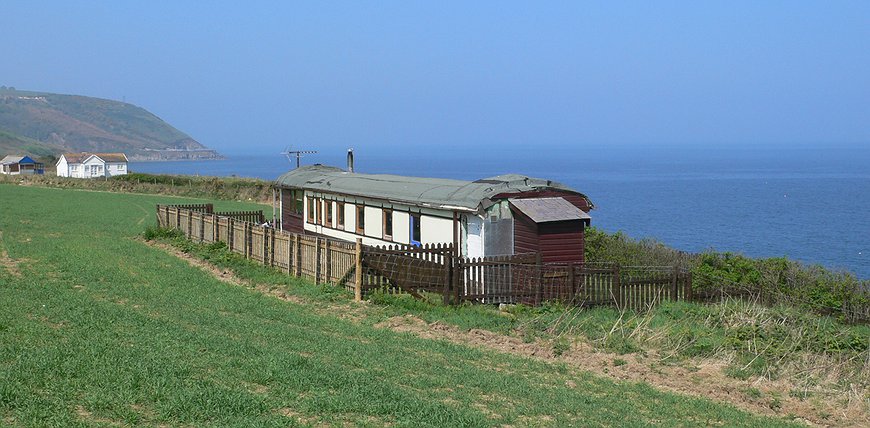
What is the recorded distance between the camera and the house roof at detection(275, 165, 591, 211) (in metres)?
23.5

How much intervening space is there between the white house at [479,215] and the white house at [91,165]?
10819cm

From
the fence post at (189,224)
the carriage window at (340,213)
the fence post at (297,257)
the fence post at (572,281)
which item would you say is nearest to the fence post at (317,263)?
the fence post at (297,257)

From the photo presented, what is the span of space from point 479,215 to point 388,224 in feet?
14.8

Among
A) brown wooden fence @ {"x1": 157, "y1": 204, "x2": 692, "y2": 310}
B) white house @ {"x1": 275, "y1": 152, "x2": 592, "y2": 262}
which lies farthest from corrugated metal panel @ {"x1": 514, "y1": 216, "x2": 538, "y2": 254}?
brown wooden fence @ {"x1": 157, "y1": 204, "x2": 692, "y2": 310}

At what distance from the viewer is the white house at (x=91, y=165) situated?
12669cm

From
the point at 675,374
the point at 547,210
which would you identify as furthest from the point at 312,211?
the point at 675,374

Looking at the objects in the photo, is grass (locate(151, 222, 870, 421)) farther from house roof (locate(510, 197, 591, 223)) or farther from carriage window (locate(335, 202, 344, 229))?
carriage window (locate(335, 202, 344, 229))

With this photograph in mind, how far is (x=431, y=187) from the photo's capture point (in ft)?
84.5

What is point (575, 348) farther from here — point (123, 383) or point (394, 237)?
point (394, 237)

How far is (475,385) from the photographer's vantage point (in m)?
12.2

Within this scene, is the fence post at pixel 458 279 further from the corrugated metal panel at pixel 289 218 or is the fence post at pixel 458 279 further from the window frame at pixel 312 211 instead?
the corrugated metal panel at pixel 289 218

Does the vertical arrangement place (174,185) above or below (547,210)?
below

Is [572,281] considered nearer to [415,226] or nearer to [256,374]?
[415,226]

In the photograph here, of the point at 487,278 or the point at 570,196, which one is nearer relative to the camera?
the point at 487,278
